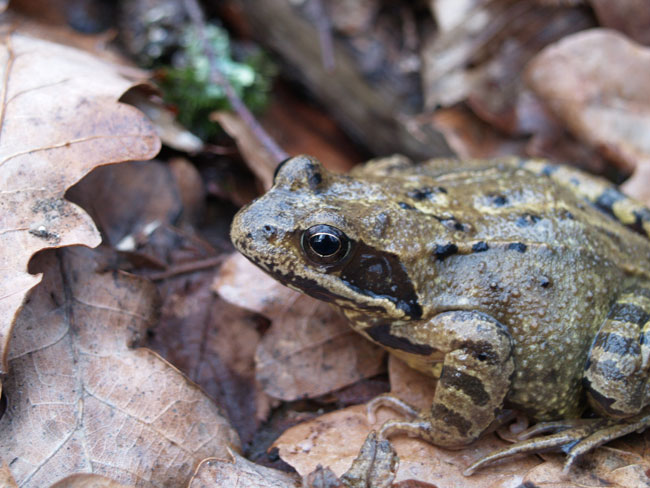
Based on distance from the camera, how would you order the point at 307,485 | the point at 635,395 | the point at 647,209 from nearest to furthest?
the point at 307,485 < the point at 635,395 < the point at 647,209

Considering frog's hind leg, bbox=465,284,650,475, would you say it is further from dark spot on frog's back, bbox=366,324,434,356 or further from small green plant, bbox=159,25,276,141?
small green plant, bbox=159,25,276,141

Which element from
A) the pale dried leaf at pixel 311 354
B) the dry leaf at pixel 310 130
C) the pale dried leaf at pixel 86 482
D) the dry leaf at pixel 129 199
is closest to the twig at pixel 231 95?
the dry leaf at pixel 310 130

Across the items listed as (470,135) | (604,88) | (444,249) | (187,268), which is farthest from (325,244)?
(604,88)

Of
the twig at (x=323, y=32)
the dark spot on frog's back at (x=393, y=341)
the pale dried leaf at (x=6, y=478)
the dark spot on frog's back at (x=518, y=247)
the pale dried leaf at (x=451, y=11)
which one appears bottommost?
the pale dried leaf at (x=6, y=478)

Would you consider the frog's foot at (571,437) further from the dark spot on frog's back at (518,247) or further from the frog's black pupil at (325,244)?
the frog's black pupil at (325,244)

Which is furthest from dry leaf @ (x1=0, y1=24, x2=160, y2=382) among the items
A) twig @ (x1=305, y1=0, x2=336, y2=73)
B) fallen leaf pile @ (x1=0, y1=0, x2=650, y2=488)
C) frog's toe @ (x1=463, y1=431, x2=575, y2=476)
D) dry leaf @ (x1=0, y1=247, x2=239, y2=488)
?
frog's toe @ (x1=463, y1=431, x2=575, y2=476)

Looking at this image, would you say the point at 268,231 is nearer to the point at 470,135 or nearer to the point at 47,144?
the point at 47,144

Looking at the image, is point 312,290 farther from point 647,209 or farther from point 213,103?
point 647,209

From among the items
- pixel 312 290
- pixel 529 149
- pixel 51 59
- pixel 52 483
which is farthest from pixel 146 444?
pixel 529 149
